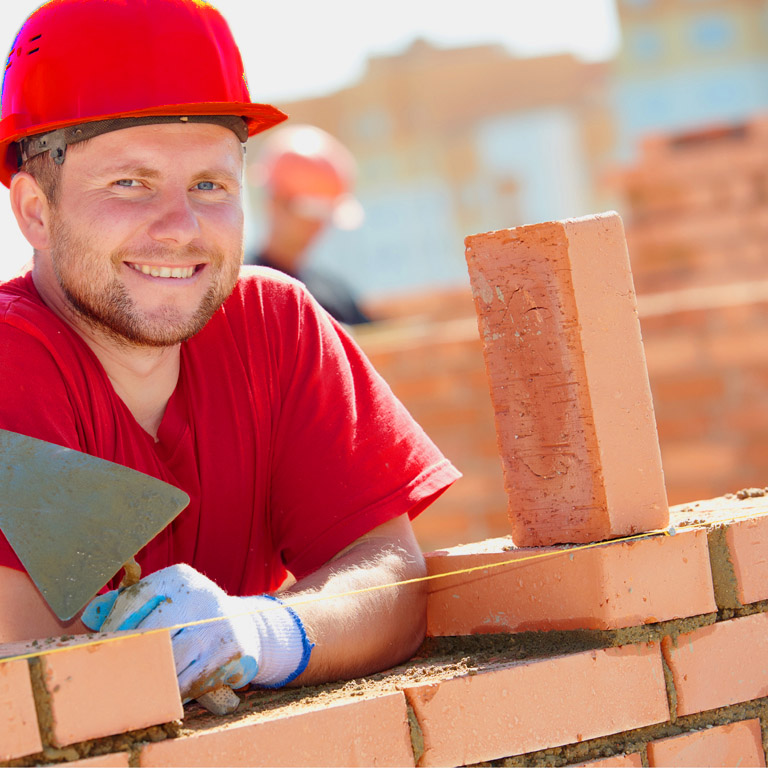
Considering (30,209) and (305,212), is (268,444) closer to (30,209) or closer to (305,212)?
(30,209)

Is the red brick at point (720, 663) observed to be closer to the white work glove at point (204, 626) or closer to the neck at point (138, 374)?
the white work glove at point (204, 626)

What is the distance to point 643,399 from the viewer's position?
2277 millimetres

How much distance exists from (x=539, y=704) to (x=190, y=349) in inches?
41.8

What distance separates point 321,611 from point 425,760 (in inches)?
14.3

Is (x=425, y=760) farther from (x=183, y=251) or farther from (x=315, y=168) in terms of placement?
(x=315, y=168)

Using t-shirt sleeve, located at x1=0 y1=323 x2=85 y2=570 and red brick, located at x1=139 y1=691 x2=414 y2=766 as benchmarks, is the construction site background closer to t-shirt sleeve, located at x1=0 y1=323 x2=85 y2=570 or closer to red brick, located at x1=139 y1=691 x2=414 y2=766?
t-shirt sleeve, located at x1=0 y1=323 x2=85 y2=570

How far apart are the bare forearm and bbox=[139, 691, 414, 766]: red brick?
0.26 meters

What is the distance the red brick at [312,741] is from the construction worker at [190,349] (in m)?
0.24

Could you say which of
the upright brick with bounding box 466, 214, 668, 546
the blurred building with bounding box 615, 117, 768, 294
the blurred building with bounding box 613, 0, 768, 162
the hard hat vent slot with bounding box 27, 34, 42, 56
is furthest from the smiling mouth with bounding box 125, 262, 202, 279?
the blurred building with bounding box 613, 0, 768, 162

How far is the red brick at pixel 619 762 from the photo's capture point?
82.6 inches

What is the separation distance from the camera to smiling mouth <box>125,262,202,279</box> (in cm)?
240

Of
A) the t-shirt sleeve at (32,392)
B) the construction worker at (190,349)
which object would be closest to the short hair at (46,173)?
the construction worker at (190,349)

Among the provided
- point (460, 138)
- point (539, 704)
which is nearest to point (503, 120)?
point (460, 138)

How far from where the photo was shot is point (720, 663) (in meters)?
2.28
